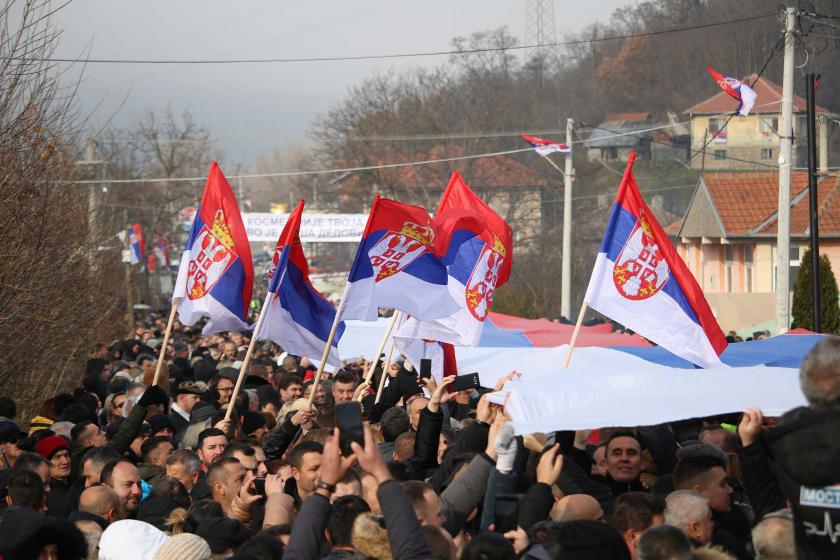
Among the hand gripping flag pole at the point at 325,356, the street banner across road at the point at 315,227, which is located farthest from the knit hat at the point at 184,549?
the street banner across road at the point at 315,227

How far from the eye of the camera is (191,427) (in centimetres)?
1002

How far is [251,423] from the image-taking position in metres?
10.6

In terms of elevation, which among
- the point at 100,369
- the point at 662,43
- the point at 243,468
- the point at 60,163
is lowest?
the point at 100,369

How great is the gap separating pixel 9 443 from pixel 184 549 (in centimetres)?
502

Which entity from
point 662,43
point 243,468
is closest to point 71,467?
point 243,468

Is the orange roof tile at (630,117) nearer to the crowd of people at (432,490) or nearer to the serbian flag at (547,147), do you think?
the serbian flag at (547,147)

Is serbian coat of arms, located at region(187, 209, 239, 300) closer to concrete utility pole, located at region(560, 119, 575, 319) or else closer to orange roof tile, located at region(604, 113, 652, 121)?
concrete utility pole, located at region(560, 119, 575, 319)

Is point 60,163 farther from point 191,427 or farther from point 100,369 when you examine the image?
point 191,427

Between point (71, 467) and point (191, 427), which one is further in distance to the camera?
point (191, 427)

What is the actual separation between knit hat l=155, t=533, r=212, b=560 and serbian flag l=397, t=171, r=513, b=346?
5.62 meters

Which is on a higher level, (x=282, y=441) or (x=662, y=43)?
(x=662, y=43)

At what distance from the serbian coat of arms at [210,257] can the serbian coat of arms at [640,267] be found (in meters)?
4.18

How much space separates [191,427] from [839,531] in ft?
22.2

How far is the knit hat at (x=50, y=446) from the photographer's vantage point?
8664mm
